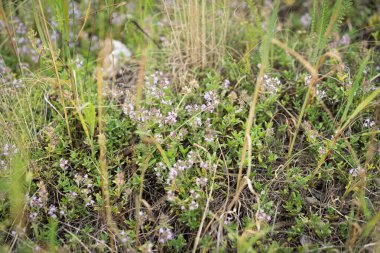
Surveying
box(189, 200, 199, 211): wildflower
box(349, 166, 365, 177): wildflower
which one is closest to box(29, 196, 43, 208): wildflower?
box(189, 200, 199, 211): wildflower

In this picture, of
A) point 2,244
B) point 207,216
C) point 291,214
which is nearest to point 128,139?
point 207,216

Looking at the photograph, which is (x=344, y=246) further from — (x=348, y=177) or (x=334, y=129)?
(x=334, y=129)

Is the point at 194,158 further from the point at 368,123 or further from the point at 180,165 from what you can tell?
the point at 368,123

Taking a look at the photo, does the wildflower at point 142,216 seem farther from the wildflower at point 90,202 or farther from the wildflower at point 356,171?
the wildflower at point 356,171

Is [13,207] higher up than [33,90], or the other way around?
[33,90]

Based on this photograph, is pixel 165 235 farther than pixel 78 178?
No

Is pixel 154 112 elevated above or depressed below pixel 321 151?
above

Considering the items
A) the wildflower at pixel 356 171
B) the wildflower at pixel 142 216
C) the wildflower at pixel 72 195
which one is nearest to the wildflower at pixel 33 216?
the wildflower at pixel 72 195

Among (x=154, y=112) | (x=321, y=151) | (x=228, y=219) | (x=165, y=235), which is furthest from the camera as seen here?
(x=154, y=112)

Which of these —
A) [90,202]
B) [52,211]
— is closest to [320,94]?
[90,202]
